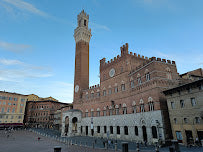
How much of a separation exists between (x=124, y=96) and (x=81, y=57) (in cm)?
2424

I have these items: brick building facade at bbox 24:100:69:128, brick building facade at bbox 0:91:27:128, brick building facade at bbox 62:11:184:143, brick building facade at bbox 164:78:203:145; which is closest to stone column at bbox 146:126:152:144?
brick building facade at bbox 62:11:184:143

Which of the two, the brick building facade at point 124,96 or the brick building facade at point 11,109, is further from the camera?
the brick building facade at point 11,109

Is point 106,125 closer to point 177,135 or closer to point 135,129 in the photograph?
point 135,129

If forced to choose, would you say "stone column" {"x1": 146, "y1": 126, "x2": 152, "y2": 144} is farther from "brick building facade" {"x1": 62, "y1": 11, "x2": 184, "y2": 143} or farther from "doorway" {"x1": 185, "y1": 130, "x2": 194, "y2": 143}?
"doorway" {"x1": 185, "y1": 130, "x2": 194, "y2": 143}

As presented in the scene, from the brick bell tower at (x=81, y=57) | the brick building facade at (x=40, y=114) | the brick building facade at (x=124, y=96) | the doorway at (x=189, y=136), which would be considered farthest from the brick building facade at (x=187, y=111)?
the brick building facade at (x=40, y=114)

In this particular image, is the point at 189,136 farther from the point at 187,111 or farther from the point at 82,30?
the point at 82,30

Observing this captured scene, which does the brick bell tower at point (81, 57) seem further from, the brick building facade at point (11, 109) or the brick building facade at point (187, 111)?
the brick building facade at point (11, 109)

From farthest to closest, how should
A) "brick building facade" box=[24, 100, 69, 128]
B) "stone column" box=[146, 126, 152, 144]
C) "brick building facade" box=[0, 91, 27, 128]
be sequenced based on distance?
"brick building facade" box=[24, 100, 69, 128]
"brick building facade" box=[0, 91, 27, 128]
"stone column" box=[146, 126, 152, 144]

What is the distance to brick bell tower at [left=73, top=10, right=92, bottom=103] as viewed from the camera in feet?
158

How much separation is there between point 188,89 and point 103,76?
24.3 metres

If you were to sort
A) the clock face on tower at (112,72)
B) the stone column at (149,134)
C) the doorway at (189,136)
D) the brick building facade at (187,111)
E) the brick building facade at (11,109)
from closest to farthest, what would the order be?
the brick building facade at (187,111) → the doorway at (189,136) → the stone column at (149,134) → the clock face on tower at (112,72) → the brick building facade at (11,109)

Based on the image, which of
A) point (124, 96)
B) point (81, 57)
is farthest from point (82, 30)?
point (124, 96)

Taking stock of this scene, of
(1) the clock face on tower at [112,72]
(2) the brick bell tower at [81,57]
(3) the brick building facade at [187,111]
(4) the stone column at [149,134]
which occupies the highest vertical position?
(2) the brick bell tower at [81,57]

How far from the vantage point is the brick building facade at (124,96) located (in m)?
23.6
